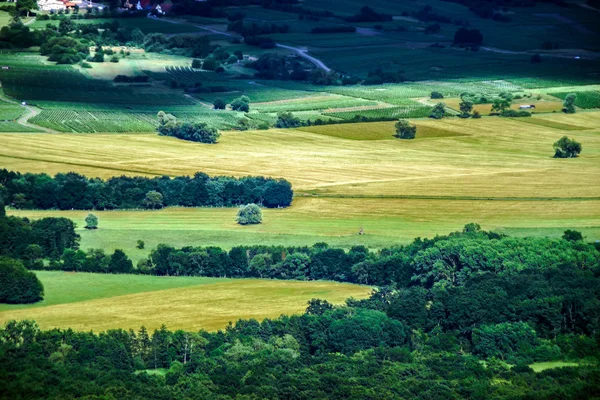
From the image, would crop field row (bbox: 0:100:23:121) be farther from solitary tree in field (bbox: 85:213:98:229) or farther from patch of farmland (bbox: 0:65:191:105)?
solitary tree in field (bbox: 85:213:98:229)

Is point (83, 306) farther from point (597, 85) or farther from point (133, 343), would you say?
point (597, 85)

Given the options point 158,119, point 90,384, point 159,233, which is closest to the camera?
point 90,384

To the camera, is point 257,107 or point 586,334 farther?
point 257,107

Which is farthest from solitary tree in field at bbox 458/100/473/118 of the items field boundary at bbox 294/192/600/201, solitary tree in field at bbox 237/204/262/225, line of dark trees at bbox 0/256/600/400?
line of dark trees at bbox 0/256/600/400

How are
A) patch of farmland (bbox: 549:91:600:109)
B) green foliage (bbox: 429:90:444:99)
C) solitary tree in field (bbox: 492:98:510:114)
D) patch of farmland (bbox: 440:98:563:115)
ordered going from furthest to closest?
green foliage (bbox: 429:90:444:99) < patch of farmland (bbox: 549:91:600:109) < patch of farmland (bbox: 440:98:563:115) < solitary tree in field (bbox: 492:98:510:114)

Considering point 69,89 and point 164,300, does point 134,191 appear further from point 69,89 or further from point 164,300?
point 69,89

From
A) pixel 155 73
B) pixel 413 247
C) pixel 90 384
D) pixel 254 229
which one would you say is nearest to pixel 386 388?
pixel 90 384

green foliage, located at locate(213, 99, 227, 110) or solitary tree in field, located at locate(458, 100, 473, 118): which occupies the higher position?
solitary tree in field, located at locate(458, 100, 473, 118)
